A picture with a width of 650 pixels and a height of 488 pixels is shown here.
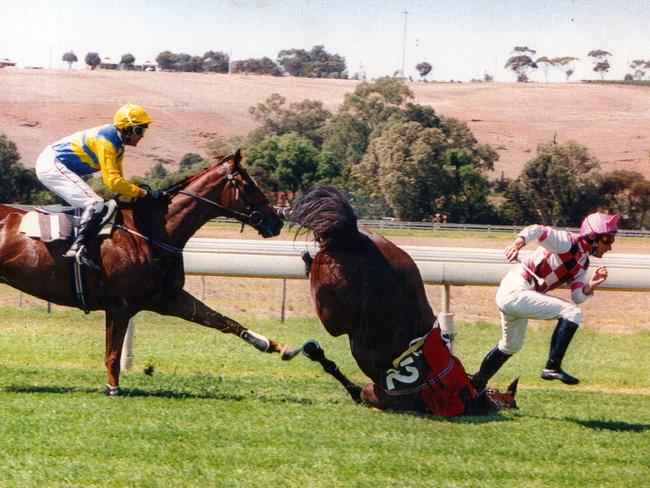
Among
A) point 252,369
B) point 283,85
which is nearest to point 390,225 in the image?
point 252,369

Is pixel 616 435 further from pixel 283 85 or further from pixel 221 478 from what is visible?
pixel 283 85

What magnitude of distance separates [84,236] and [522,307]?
305 centimetres

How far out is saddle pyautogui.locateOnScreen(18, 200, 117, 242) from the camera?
770cm

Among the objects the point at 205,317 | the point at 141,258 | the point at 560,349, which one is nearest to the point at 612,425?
the point at 560,349

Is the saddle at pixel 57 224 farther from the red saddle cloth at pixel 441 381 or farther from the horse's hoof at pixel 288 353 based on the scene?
the red saddle cloth at pixel 441 381

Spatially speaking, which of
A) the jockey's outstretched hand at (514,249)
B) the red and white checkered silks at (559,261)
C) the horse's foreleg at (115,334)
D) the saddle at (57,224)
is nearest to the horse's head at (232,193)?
the saddle at (57,224)

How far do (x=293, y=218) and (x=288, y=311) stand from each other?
26.9 feet

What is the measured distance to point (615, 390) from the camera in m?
9.14

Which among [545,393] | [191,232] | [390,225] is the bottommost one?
[390,225]

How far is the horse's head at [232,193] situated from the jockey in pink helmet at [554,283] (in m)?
1.93

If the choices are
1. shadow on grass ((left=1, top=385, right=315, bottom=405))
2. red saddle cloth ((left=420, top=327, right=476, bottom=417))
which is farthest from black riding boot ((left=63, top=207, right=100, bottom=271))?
red saddle cloth ((left=420, top=327, right=476, bottom=417))

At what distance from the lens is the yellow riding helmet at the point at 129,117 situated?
7.69 meters

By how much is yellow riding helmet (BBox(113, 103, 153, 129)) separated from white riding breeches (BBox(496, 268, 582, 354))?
2820 millimetres

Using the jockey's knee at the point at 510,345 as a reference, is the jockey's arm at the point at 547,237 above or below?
above
